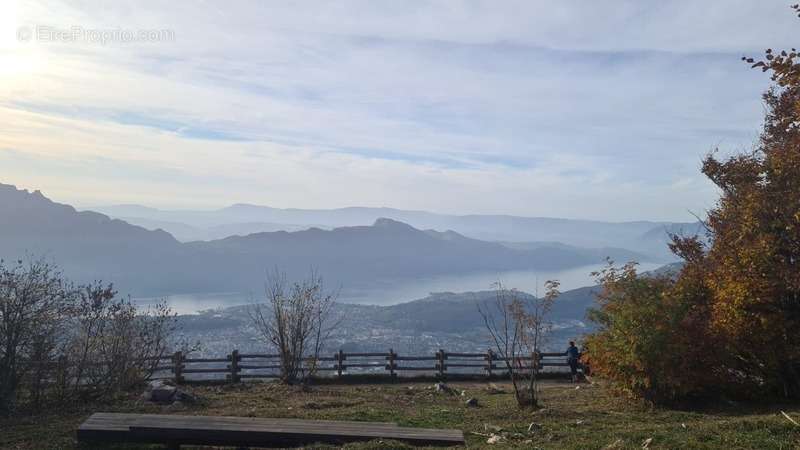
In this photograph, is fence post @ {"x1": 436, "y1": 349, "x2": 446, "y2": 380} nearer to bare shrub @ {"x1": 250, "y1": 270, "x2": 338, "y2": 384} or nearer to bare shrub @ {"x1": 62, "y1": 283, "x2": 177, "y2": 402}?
bare shrub @ {"x1": 250, "y1": 270, "x2": 338, "y2": 384}

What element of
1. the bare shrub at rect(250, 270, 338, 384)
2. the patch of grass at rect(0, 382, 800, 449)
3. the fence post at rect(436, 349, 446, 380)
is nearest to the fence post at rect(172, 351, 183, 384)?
the patch of grass at rect(0, 382, 800, 449)

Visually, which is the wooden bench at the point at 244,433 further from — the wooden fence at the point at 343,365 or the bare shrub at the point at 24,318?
the wooden fence at the point at 343,365

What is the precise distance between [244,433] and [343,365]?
14.4 m

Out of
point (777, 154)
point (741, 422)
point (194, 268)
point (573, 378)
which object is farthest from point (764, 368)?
point (194, 268)

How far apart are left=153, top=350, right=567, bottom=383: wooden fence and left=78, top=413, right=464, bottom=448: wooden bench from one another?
11.2 meters

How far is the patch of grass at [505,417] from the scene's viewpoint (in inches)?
303

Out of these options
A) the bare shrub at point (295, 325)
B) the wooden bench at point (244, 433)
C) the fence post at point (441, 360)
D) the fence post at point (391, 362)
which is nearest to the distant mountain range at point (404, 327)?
the fence post at point (391, 362)

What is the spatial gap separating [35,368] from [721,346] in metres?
14.9

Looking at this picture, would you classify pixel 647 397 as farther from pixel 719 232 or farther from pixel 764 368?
pixel 719 232

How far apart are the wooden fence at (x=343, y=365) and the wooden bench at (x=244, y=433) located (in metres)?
11.2

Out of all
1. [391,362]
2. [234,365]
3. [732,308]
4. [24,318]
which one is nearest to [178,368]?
[234,365]

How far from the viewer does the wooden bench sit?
26.0 ft

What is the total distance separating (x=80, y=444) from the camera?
8.55 metres

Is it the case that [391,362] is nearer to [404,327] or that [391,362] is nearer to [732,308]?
[732,308]
